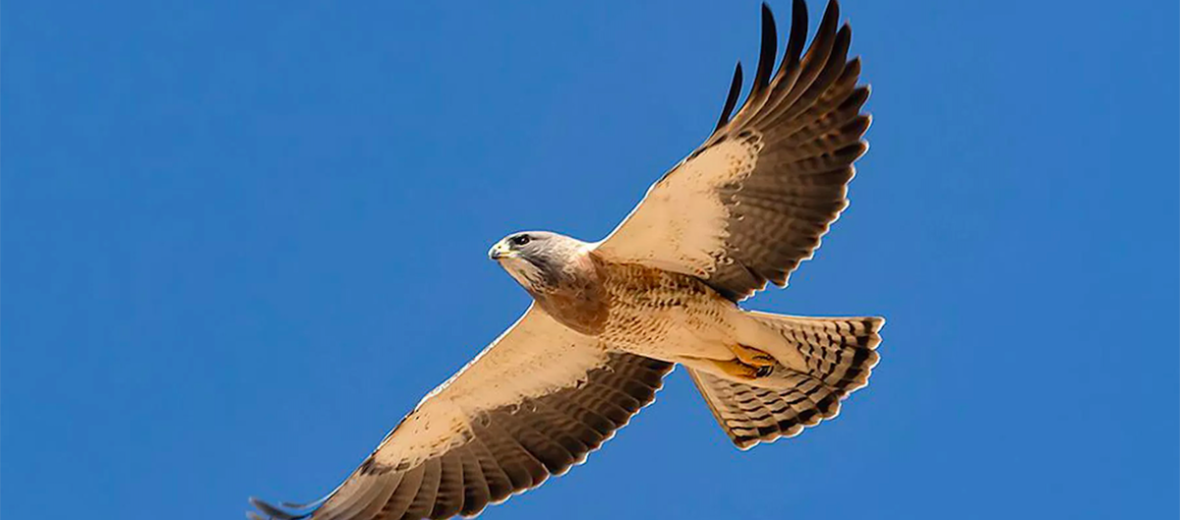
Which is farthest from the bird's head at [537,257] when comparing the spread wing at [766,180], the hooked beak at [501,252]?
the spread wing at [766,180]

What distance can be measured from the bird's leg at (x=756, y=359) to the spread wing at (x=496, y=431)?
3.04 feet

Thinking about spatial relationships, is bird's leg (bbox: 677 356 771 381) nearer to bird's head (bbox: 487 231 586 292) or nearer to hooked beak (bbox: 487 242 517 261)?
bird's head (bbox: 487 231 586 292)

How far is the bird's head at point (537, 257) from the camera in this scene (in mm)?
13055

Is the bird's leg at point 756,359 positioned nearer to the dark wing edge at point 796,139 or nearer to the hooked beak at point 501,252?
the dark wing edge at point 796,139

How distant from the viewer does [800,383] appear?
45.8 feet

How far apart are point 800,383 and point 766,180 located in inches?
71.4

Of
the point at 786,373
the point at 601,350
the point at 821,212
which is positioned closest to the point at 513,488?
the point at 601,350

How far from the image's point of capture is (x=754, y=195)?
13.1 metres

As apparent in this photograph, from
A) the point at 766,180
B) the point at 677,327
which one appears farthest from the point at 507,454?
the point at 766,180

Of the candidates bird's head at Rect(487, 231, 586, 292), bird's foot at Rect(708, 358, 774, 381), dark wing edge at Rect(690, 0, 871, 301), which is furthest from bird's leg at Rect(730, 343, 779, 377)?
bird's head at Rect(487, 231, 586, 292)

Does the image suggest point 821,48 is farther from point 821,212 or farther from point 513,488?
point 513,488

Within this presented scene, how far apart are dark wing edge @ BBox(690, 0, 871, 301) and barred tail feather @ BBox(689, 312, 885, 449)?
1.76ft

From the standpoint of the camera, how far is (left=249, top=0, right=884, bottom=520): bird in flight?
41.8ft

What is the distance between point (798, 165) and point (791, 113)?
0.38 m
